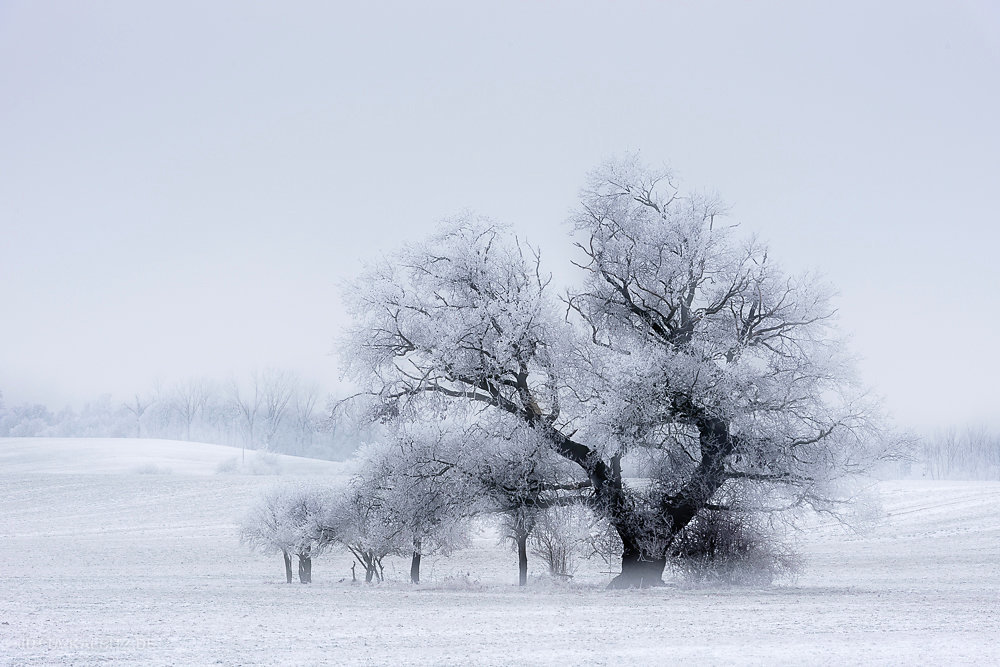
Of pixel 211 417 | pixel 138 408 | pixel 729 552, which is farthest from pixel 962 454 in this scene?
pixel 729 552

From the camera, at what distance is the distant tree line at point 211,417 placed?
11712 cm

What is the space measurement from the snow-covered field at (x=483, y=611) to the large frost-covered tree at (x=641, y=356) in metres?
2.70

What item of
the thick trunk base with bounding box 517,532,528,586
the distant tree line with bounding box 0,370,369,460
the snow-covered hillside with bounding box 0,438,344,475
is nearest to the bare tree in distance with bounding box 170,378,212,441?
the distant tree line with bounding box 0,370,369,460

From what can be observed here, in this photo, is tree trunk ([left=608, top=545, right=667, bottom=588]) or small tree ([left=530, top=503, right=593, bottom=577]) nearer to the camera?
tree trunk ([left=608, top=545, right=667, bottom=588])

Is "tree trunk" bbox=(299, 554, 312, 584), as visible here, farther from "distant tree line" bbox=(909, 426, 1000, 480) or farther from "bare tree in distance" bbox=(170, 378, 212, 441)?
"distant tree line" bbox=(909, 426, 1000, 480)

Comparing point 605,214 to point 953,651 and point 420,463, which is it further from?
point 953,651

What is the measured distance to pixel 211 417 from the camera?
138m

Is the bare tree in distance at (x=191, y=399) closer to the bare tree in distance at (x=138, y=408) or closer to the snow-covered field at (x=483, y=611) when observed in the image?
the bare tree in distance at (x=138, y=408)

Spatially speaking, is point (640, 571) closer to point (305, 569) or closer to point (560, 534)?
point (560, 534)

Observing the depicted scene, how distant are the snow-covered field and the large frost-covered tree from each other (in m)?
2.70

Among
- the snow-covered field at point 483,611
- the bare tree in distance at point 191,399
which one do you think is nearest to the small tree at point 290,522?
the snow-covered field at point 483,611

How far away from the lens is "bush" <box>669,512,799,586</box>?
2400 cm

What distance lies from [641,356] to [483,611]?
7.13 metres

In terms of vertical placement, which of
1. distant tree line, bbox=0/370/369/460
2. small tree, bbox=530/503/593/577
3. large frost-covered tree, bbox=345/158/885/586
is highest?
distant tree line, bbox=0/370/369/460
